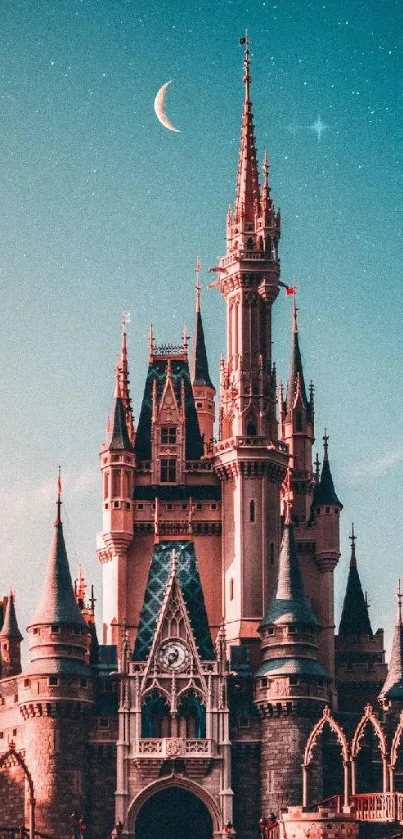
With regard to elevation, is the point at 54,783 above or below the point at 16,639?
below

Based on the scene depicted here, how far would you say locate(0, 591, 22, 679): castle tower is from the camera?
135250mm

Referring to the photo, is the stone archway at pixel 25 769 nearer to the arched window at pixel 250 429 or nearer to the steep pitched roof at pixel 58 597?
the steep pitched roof at pixel 58 597

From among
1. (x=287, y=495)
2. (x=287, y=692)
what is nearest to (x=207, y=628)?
(x=287, y=692)

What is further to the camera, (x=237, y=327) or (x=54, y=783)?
(x=237, y=327)

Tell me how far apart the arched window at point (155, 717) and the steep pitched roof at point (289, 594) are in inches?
250

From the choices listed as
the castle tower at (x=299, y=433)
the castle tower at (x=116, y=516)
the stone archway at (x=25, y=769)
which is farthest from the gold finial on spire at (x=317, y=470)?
the stone archway at (x=25, y=769)

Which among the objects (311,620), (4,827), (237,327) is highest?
(237,327)

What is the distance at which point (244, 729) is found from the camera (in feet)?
402

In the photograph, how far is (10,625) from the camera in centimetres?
13688

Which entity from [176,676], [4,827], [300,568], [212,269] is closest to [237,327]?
[212,269]

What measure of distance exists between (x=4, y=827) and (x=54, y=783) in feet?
10.4

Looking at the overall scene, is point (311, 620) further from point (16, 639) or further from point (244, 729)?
point (16, 639)

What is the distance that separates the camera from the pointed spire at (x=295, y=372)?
143 m

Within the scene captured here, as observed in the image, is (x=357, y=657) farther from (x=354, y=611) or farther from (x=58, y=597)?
(x=58, y=597)
